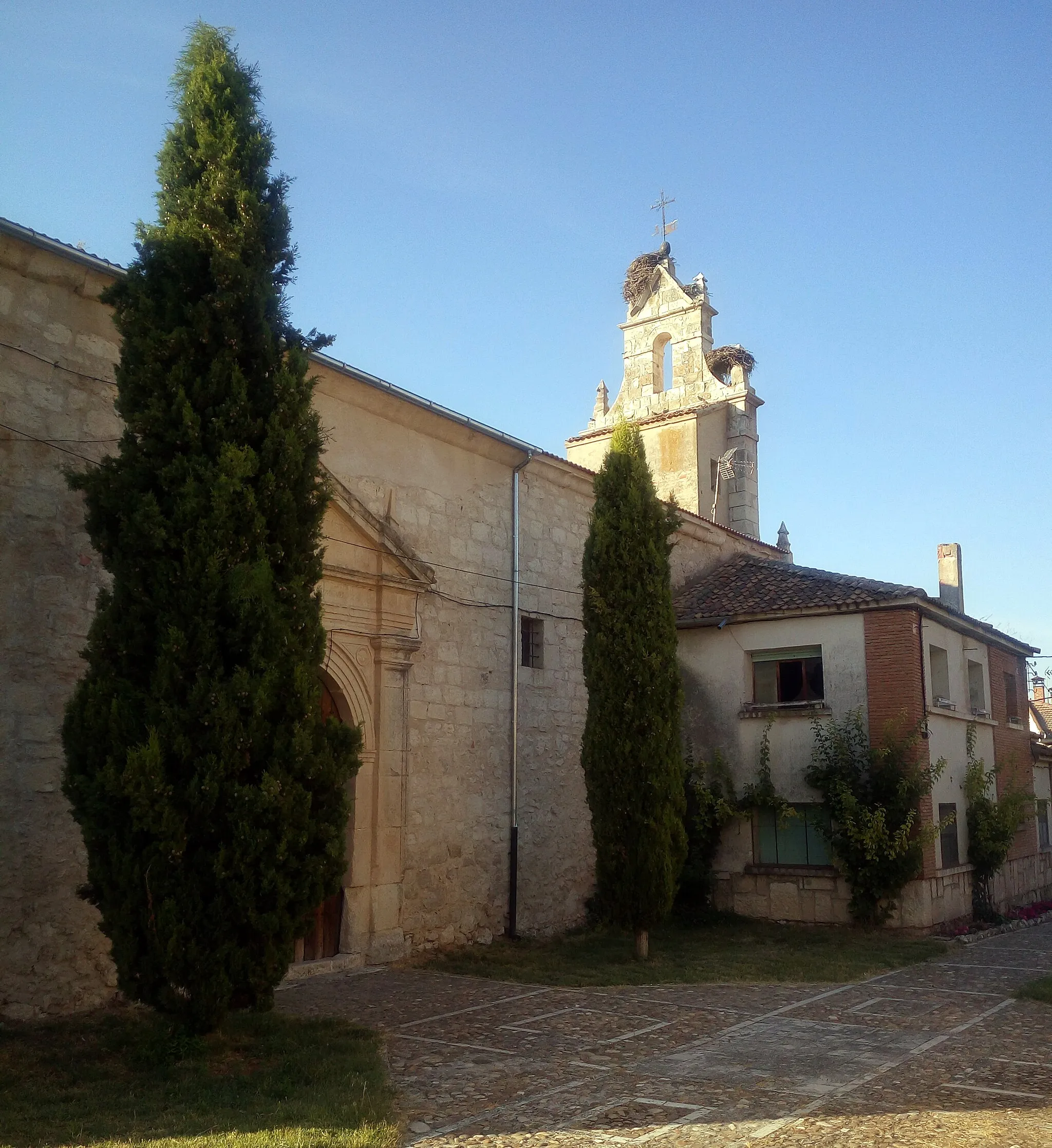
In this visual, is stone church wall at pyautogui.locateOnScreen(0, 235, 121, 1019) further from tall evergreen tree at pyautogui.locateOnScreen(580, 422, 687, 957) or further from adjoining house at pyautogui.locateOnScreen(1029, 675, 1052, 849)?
adjoining house at pyautogui.locateOnScreen(1029, 675, 1052, 849)

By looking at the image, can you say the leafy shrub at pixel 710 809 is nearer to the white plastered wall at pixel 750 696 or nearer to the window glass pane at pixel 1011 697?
the white plastered wall at pixel 750 696

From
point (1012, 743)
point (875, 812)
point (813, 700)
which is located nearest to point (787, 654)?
point (813, 700)

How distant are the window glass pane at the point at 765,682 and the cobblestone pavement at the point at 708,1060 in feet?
15.3

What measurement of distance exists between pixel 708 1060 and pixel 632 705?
439 cm

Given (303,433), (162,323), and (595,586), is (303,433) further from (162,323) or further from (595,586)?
(595,586)

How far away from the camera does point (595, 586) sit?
10.9 meters

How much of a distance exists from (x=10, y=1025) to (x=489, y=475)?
23.8ft

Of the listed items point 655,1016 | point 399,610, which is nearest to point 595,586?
point 399,610

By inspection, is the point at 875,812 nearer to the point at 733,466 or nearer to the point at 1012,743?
the point at 1012,743

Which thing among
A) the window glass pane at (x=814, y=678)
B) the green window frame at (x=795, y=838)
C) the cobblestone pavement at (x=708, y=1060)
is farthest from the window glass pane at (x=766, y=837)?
the cobblestone pavement at (x=708, y=1060)

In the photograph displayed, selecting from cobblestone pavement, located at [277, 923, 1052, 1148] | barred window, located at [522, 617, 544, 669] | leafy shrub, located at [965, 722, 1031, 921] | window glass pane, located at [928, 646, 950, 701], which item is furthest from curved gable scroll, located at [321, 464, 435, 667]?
leafy shrub, located at [965, 722, 1031, 921]

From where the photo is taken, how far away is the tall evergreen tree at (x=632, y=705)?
10.3 metres

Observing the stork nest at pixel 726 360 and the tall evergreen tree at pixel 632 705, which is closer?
the tall evergreen tree at pixel 632 705

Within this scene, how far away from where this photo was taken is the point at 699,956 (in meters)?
10.8
